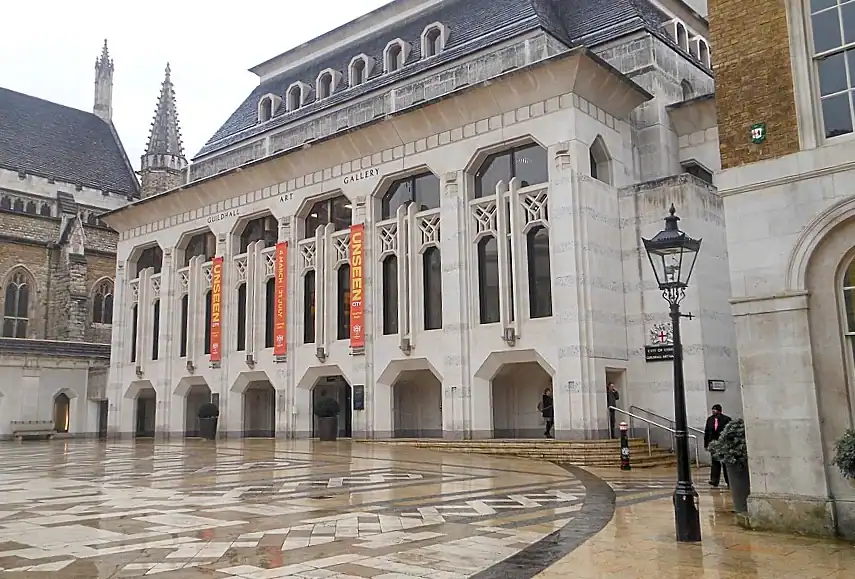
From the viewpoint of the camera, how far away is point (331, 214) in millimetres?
33094

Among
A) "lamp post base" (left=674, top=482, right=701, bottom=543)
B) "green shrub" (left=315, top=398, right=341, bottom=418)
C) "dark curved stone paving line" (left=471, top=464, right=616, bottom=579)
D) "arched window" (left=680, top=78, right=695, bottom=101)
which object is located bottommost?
"dark curved stone paving line" (left=471, top=464, right=616, bottom=579)

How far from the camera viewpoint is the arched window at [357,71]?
3788 cm

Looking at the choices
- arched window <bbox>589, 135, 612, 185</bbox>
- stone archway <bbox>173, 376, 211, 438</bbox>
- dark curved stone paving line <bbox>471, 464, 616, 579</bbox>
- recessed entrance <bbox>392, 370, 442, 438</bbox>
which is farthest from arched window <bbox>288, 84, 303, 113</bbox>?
dark curved stone paving line <bbox>471, 464, 616, 579</bbox>

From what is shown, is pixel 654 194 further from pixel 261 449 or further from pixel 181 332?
pixel 181 332

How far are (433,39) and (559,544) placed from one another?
30572 mm

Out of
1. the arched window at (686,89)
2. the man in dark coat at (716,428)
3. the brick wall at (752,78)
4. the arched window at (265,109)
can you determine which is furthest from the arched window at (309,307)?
the brick wall at (752,78)

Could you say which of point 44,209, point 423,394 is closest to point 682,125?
point 423,394

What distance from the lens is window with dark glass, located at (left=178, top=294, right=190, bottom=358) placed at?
37.7m

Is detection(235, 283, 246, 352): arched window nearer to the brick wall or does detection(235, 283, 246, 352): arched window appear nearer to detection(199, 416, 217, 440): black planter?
detection(199, 416, 217, 440): black planter

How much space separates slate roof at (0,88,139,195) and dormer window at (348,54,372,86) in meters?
29.4

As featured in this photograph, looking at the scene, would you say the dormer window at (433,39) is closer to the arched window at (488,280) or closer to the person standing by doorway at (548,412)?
the arched window at (488,280)

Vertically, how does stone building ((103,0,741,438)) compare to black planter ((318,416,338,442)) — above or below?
above

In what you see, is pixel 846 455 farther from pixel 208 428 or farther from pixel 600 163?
pixel 208 428

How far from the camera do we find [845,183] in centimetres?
→ 926
